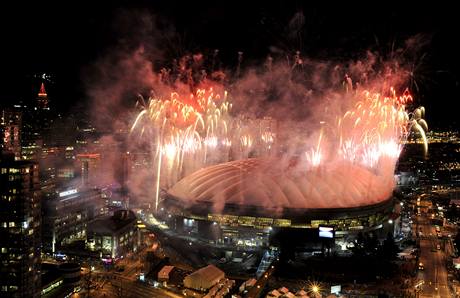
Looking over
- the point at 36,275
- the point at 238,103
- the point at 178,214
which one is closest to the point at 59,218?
the point at 178,214

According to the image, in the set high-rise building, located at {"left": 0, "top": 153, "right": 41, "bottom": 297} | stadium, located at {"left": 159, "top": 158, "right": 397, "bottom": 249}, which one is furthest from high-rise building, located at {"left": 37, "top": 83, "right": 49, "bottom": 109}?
high-rise building, located at {"left": 0, "top": 153, "right": 41, "bottom": 297}

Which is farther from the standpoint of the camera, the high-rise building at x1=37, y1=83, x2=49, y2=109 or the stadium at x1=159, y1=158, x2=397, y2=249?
the high-rise building at x1=37, y1=83, x2=49, y2=109

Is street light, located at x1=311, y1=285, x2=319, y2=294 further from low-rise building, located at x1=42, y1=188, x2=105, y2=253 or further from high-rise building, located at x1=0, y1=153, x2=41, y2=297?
low-rise building, located at x1=42, y1=188, x2=105, y2=253

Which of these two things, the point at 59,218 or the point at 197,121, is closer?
the point at 197,121

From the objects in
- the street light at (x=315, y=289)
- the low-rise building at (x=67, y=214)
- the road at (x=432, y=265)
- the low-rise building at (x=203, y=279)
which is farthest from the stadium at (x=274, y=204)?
the low-rise building at (x=67, y=214)

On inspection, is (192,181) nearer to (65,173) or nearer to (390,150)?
(390,150)

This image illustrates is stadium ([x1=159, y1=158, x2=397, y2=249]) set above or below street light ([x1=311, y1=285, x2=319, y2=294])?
above

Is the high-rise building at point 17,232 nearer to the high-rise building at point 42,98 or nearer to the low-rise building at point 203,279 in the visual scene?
the low-rise building at point 203,279
